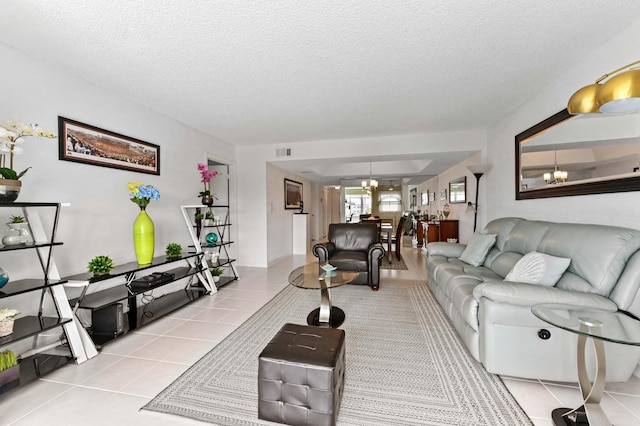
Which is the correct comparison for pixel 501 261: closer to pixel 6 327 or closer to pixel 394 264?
pixel 394 264

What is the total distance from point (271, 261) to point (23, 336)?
4.13 m

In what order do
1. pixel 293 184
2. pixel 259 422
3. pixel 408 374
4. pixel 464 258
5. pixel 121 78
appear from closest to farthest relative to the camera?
pixel 259 422
pixel 408 374
pixel 121 78
pixel 464 258
pixel 293 184

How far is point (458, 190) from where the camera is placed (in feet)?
18.9

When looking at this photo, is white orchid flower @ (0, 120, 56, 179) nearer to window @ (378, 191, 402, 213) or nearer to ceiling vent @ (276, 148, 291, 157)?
ceiling vent @ (276, 148, 291, 157)

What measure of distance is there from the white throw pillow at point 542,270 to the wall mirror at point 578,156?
2.34 ft

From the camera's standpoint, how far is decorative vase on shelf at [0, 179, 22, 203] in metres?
1.74

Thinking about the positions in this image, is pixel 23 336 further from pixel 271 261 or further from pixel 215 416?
pixel 271 261

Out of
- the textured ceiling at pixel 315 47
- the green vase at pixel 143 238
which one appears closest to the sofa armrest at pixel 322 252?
the textured ceiling at pixel 315 47

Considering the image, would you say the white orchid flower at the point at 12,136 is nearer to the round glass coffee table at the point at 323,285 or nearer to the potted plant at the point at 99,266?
the potted plant at the point at 99,266

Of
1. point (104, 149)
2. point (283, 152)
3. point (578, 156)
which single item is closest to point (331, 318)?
point (578, 156)

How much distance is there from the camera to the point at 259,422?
1.46 metres

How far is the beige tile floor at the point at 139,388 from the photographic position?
4.92ft

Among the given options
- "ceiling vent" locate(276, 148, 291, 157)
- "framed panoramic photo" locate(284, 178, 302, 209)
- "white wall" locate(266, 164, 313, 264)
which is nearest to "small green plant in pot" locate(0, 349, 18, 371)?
"white wall" locate(266, 164, 313, 264)

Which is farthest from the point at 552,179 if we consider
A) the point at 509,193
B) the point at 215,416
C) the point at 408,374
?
the point at 215,416
